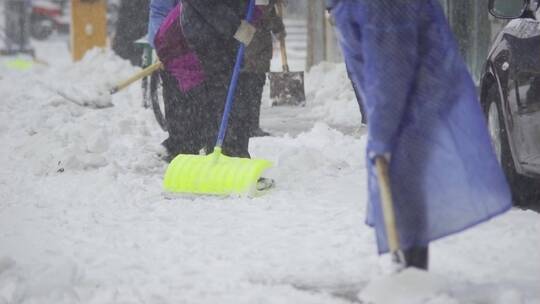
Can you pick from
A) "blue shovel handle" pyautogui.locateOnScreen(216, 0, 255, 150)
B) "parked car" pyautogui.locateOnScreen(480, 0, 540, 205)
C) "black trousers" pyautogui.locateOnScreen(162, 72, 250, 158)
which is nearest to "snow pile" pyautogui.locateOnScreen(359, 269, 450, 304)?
"parked car" pyautogui.locateOnScreen(480, 0, 540, 205)

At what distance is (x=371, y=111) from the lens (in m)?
4.05

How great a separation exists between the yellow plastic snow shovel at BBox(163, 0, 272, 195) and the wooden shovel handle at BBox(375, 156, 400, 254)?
9.01 feet

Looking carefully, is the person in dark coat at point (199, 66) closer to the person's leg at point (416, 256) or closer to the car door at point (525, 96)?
the car door at point (525, 96)

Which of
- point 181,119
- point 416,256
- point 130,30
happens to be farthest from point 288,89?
point 416,256

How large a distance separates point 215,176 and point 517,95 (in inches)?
79.9

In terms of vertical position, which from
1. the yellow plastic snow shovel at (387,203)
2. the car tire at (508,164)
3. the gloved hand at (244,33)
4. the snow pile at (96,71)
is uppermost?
the gloved hand at (244,33)

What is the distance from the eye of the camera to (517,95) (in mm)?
5887

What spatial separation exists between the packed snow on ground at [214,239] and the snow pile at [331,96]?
238 centimetres

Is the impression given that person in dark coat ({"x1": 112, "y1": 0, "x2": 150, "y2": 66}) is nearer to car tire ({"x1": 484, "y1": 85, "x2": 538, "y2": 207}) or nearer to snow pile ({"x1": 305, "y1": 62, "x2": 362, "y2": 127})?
snow pile ({"x1": 305, "y1": 62, "x2": 362, "y2": 127})

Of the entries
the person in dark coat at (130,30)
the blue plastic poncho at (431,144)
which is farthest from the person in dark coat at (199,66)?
the person in dark coat at (130,30)

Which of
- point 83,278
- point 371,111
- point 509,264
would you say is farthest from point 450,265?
point 83,278

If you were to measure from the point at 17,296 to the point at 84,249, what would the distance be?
3.50 feet

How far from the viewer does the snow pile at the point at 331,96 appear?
479 inches

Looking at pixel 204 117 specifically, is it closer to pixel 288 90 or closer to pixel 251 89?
pixel 251 89
